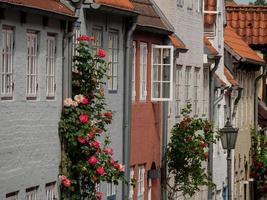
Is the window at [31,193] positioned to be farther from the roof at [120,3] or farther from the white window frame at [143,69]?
the white window frame at [143,69]

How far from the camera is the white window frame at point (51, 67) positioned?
2288 cm

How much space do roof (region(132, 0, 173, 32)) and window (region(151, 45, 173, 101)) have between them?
580 millimetres

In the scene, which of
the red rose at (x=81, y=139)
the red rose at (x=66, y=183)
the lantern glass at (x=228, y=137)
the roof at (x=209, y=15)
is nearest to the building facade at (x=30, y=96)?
the red rose at (x=66, y=183)

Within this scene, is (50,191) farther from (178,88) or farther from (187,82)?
(187,82)

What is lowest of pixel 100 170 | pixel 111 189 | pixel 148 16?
pixel 111 189

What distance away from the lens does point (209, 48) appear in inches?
1613

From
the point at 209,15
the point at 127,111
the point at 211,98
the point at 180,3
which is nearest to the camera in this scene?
the point at 127,111

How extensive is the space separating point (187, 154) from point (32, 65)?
11.9 meters

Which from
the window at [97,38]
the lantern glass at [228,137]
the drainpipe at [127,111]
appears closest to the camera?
the window at [97,38]

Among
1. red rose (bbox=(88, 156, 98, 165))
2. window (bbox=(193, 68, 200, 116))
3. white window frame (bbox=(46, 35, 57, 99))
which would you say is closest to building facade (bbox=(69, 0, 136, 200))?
white window frame (bbox=(46, 35, 57, 99))

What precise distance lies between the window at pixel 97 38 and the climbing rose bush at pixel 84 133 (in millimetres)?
1624

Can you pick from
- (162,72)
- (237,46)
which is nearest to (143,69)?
(162,72)

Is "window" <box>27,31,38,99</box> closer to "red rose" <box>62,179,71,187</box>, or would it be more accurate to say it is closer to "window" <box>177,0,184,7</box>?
"red rose" <box>62,179,71,187</box>

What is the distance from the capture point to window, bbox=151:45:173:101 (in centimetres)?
3225
